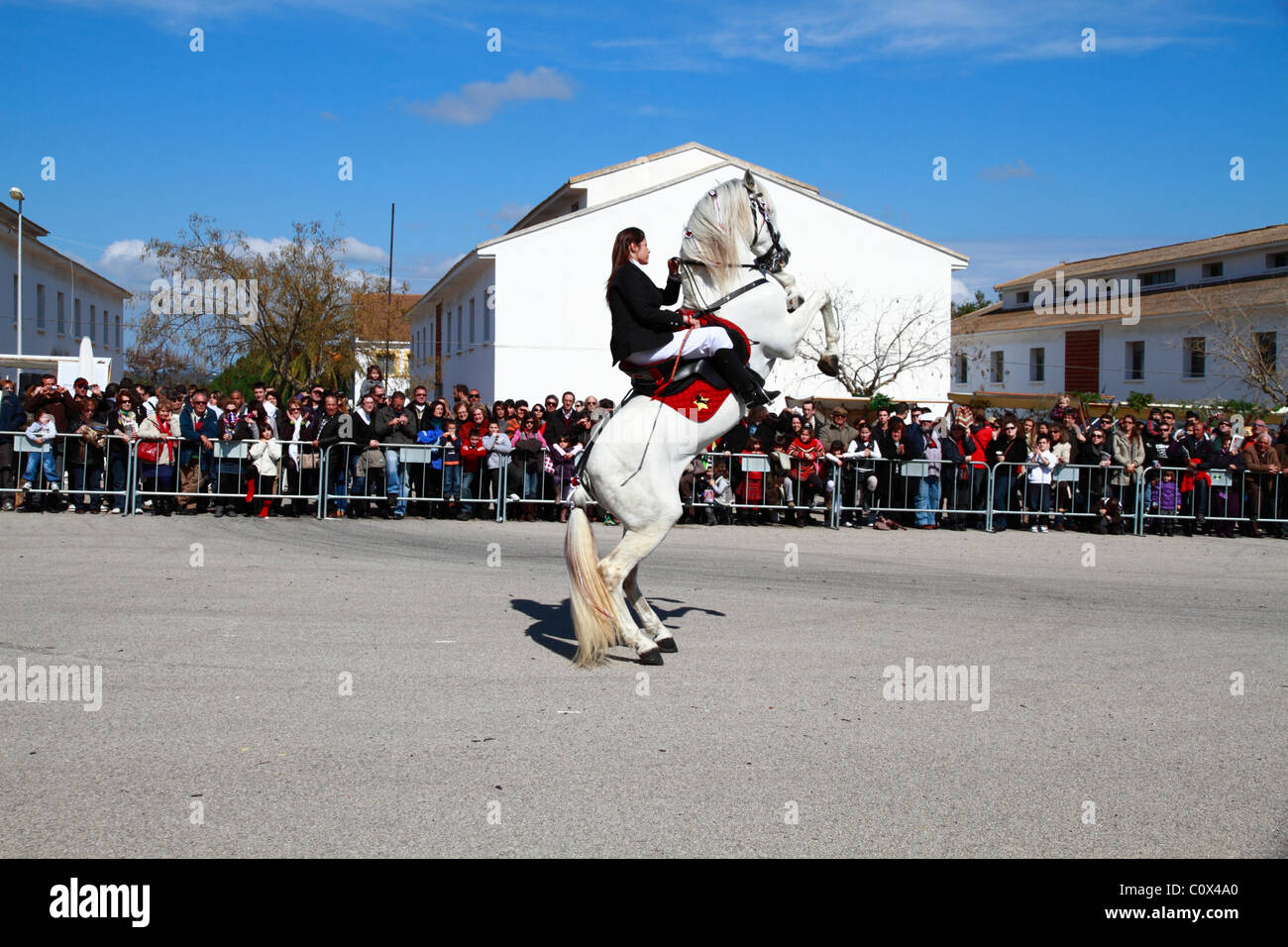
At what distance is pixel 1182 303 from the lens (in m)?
42.7

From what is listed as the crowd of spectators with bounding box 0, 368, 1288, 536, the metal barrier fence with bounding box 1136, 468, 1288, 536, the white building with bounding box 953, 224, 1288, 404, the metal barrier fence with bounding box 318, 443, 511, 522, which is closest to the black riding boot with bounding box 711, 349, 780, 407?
the crowd of spectators with bounding box 0, 368, 1288, 536

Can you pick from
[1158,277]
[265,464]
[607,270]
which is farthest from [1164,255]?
[265,464]

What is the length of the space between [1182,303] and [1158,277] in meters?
6.38

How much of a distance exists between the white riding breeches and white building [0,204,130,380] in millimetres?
46440

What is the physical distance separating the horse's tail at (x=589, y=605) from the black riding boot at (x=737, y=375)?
136 cm

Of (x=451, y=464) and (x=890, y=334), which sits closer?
(x=451, y=464)

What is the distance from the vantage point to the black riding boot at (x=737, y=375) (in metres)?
7.22

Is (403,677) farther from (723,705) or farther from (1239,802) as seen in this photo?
(1239,802)

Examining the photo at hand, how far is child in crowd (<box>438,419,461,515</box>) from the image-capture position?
17141 mm

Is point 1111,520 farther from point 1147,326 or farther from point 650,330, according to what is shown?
point 1147,326

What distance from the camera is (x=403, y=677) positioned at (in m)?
6.49

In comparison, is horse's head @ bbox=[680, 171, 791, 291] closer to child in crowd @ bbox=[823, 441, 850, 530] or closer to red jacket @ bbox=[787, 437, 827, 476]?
red jacket @ bbox=[787, 437, 827, 476]

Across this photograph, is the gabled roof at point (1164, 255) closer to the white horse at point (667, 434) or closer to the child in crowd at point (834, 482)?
the child in crowd at point (834, 482)

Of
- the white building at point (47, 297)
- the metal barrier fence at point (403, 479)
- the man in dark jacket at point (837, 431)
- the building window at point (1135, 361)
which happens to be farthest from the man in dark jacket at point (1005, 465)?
the white building at point (47, 297)
